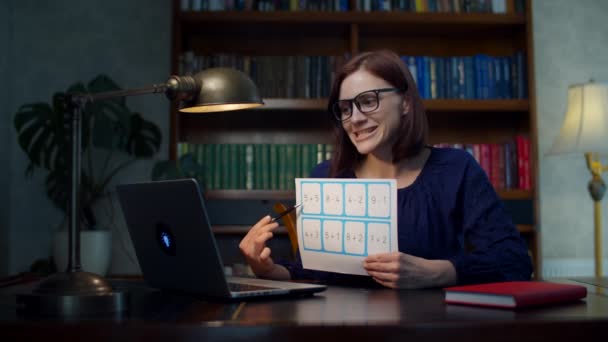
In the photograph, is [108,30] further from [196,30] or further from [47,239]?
[47,239]

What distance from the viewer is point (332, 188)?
1272 mm

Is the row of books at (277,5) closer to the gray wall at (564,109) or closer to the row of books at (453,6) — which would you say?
the row of books at (453,6)

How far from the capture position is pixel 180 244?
1.05m

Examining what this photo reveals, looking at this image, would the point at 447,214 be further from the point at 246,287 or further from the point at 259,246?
the point at 246,287

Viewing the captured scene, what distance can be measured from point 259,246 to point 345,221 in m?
0.20

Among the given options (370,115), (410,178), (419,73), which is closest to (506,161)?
(419,73)

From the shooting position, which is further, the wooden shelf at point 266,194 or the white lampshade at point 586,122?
the wooden shelf at point 266,194

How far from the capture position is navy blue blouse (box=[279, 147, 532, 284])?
147 centimetres

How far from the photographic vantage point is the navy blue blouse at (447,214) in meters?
1.47

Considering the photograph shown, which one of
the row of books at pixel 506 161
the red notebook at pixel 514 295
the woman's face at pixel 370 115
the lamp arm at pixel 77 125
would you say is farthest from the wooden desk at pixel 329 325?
the row of books at pixel 506 161

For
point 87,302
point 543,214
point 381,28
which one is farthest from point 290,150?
point 87,302

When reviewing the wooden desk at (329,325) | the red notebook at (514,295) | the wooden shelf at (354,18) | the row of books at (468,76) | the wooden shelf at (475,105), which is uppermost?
the wooden shelf at (354,18)

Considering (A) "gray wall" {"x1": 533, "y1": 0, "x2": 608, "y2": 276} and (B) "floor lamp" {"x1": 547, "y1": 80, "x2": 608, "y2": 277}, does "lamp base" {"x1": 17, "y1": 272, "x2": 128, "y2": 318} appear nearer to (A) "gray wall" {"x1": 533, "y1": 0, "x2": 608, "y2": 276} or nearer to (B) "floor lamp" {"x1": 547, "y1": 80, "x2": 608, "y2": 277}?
(B) "floor lamp" {"x1": 547, "y1": 80, "x2": 608, "y2": 277}

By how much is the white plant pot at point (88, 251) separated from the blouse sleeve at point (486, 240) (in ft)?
5.45
